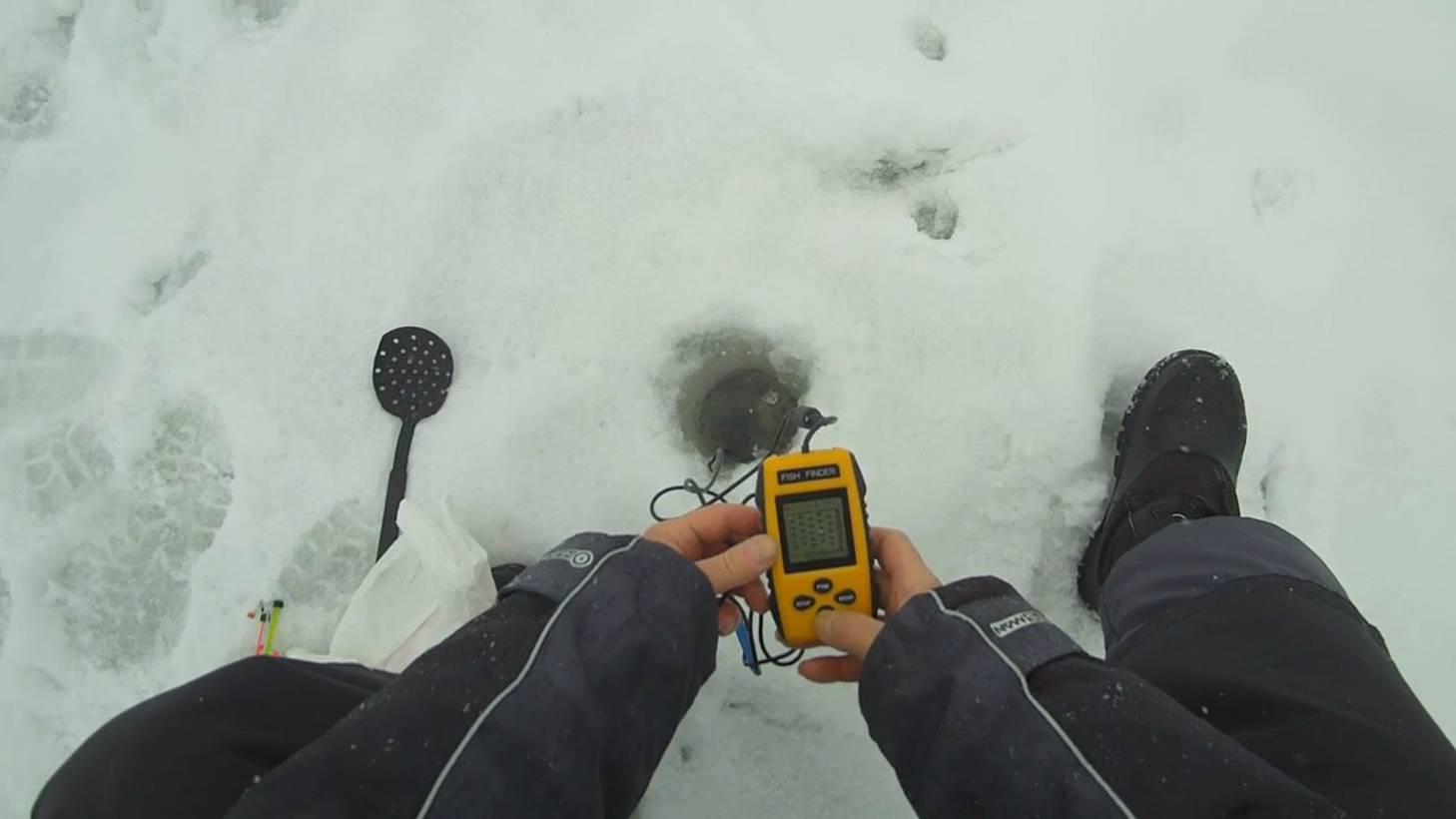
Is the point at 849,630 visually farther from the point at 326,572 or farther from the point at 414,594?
the point at 326,572

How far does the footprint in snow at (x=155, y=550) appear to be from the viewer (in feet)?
4.83

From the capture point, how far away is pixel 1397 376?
1.52 metres

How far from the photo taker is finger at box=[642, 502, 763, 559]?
3.45ft

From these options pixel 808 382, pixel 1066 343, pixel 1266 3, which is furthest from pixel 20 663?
pixel 1266 3

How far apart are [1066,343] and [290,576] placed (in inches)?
52.5

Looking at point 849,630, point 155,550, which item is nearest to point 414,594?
point 155,550

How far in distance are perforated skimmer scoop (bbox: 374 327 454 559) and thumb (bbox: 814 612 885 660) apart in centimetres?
79

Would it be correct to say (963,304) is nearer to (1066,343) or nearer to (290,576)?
(1066,343)

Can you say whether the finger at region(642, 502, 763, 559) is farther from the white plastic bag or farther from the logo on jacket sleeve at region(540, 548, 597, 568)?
the white plastic bag

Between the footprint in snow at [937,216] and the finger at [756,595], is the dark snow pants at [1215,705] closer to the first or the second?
the finger at [756,595]

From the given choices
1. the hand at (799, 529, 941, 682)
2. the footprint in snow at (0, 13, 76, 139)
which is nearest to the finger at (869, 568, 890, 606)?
the hand at (799, 529, 941, 682)

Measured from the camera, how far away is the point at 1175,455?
142 centimetres

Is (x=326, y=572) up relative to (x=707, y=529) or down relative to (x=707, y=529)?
down

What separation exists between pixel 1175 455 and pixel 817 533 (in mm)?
709
